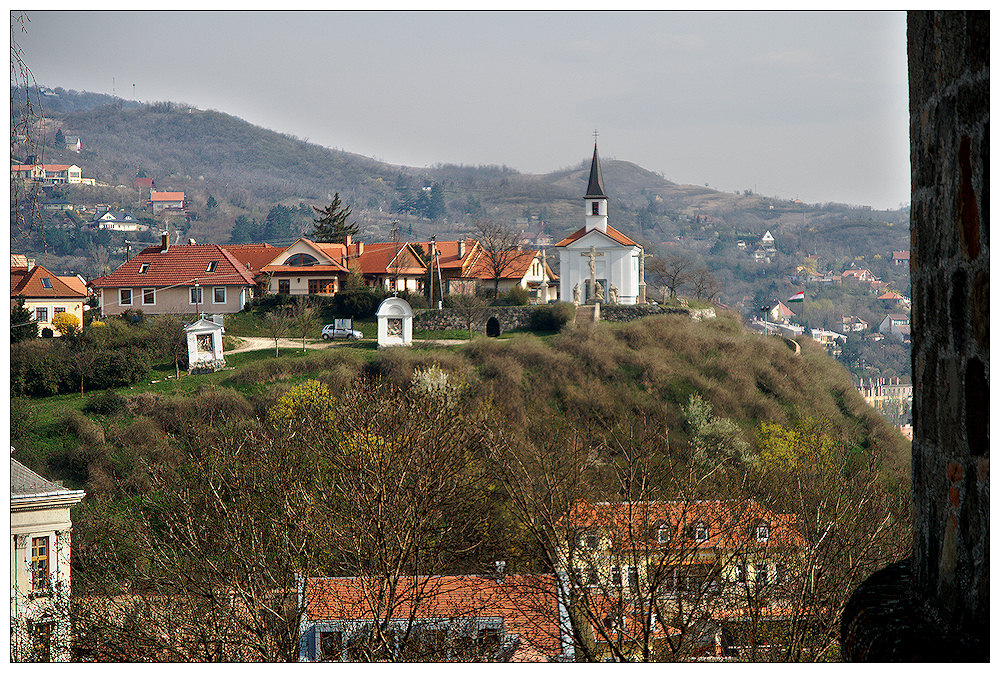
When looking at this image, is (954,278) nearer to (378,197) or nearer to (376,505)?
(376,505)

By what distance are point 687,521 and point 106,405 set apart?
1976cm

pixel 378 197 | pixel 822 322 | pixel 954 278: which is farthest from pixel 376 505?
pixel 378 197

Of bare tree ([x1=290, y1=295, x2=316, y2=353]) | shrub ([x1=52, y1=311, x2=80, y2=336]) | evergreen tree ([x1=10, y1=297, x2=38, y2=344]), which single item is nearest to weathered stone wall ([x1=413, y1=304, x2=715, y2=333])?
bare tree ([x1=290, y1=295, x2=316, y2=353])

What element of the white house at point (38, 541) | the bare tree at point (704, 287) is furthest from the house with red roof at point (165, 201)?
the white house at point (38, 541)

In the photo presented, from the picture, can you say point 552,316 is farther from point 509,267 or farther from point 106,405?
point 106,405

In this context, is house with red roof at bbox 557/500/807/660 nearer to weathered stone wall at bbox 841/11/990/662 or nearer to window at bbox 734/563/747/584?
window at bbox 734/563/747/584

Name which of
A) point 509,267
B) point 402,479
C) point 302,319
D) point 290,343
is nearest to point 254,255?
point 302,319

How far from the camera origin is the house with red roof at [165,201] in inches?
3022

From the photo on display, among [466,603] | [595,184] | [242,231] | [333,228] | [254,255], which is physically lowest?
[466,603]

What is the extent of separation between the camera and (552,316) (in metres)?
32.7

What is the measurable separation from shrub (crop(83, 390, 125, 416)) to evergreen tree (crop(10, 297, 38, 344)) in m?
5.37

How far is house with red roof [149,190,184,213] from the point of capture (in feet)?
252

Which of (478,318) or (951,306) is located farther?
(478,318)

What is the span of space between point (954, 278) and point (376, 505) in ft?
34.7
